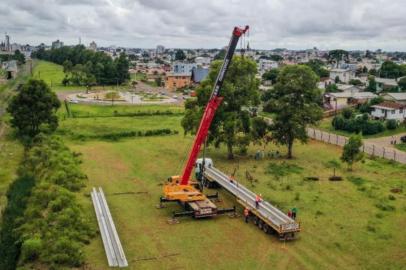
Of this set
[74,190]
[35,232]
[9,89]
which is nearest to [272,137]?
[74,190]

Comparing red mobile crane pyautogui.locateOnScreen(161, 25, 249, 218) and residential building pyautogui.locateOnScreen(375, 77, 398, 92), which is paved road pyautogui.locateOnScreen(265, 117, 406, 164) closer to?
red mobile crane pyautogui.locateOnScreen(161, 25, 249, 218)

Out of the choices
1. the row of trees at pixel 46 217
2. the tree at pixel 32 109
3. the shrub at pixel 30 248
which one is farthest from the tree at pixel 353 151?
the tree at pixel 32 109

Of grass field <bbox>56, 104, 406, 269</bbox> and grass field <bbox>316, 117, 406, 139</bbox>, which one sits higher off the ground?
grass field <bbox>316, 117, 406, 139</bbox>

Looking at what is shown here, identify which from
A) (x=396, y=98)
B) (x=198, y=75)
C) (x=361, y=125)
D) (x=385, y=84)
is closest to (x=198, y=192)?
(x=361, y=125)

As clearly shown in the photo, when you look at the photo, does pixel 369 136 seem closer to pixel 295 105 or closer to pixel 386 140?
pixel 386 140

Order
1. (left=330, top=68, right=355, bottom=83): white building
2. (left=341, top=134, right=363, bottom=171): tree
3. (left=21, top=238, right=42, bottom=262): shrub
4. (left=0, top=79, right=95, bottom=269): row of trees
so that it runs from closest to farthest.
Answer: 1. (left=21, top=238, right=42, bottom=262): shrub
2. (left=0, top=79, right=95, bottom=269): row of trees
3. (left=341, top=134, right=363, bottom=171): tree
4. (left=330, top=68, right=355, bottom=83): white building

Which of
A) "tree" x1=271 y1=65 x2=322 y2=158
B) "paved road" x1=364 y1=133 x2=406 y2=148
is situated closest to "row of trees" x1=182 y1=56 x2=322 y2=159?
"tree" x1=271 y1=65 x2=322 y2=158

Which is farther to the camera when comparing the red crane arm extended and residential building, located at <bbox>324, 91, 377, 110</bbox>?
residential building, located at <bbox>324, 91, 377, 110</bbox>
